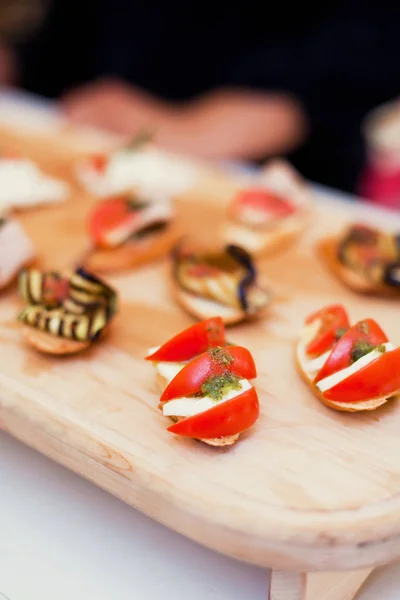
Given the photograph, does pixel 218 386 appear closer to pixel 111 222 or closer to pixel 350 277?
pixel 350 277

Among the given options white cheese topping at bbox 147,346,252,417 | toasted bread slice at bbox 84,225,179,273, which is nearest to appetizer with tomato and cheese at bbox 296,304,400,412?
white cheese topping at bbox 147,346,252,417

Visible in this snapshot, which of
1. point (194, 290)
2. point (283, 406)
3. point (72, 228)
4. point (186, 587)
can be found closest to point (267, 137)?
point (72, 228)

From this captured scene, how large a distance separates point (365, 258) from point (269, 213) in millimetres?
231

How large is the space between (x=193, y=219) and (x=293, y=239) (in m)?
0.19

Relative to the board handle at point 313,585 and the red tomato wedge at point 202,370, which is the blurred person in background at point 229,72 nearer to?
the red tomato wedge at point 202,370

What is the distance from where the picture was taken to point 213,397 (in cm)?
77

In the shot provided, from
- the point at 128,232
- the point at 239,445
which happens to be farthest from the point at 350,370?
the point at 128,232

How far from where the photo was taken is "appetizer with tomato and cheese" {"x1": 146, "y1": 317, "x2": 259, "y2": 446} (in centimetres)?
77

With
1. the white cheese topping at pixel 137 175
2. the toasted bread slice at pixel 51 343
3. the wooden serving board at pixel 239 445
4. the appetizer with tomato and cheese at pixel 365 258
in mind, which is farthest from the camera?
the white cheese topping at pixel 137 175

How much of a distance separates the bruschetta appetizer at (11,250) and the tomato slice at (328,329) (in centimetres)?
45

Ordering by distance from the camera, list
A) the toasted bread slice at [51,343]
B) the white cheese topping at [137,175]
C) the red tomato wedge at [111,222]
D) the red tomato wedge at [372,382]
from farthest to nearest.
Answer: the white cheese topping at [137,175] → the red tomato wedge at [111,222] → the toasted bread slice at [51,343] → the red tomato wedge at [372,382]

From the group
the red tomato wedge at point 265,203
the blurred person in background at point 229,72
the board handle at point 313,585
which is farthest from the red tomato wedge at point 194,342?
the blurred person in background at point 229,72

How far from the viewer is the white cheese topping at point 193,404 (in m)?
0.77

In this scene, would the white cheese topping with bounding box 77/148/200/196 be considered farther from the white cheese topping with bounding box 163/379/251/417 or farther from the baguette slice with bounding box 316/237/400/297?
the white cheese topping with bounding box 163/379/251/417
